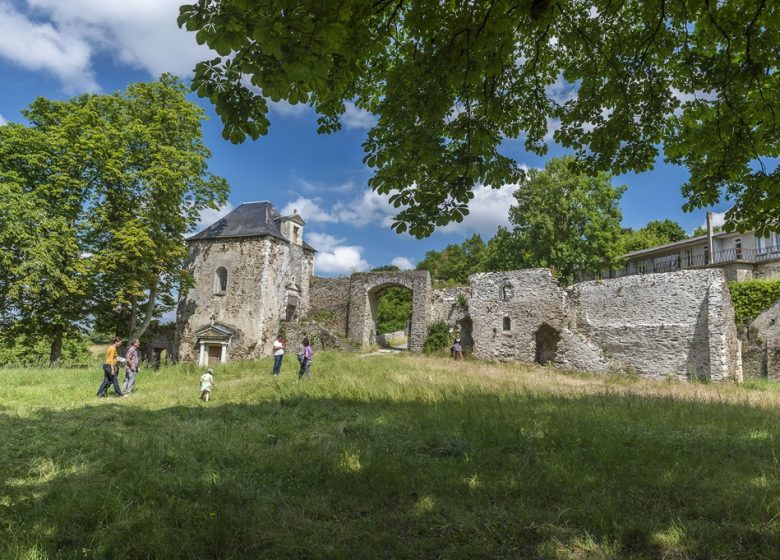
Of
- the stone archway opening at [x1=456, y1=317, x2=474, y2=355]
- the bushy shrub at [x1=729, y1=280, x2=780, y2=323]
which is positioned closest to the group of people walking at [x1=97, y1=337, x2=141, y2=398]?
the stone archway opening at [x1=456, y1=317, x2=474, y2=355]

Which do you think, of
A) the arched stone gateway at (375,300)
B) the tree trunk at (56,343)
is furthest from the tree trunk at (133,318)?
the arched stone gateway at (375,300)

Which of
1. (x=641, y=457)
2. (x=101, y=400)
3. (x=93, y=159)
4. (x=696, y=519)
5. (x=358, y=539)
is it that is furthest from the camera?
(x=93, y=159)

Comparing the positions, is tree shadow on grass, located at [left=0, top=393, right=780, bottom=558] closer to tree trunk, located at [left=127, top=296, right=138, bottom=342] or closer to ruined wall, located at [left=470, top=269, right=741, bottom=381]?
ruined wall, located at [left=470, top=269, right=741, bottom=381]

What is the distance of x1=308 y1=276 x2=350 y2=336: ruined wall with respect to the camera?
2773 cm

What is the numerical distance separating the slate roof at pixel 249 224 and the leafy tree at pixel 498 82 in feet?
67.4

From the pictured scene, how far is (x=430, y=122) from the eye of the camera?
16.1ft

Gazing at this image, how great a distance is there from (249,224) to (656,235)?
126 ft

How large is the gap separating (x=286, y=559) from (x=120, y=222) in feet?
71.5

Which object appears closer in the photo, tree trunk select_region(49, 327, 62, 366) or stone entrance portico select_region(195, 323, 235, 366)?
tree trunk select_region(49, 327, 62, 366)

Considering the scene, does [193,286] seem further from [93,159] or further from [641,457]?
[641,457]

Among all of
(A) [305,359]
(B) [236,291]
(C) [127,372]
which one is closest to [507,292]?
(A) [305,359]

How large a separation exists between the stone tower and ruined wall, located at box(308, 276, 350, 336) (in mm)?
1653

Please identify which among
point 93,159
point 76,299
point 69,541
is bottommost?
point 69,541

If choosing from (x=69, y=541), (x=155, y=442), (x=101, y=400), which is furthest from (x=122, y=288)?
(x=69, y=541)
